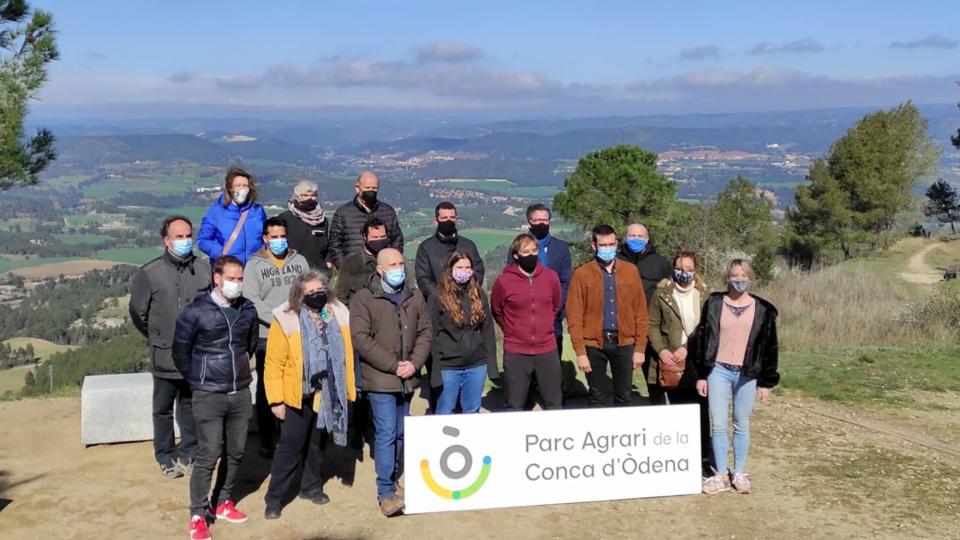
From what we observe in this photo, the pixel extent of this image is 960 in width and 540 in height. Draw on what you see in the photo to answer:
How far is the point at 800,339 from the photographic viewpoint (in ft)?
44.5

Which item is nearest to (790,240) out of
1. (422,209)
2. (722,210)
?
(722,210)

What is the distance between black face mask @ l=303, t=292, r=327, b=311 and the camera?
5.45 m

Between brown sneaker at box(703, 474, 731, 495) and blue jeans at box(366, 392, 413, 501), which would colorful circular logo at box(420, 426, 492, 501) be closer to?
blue jeans at box(366, 392, 413, 501)

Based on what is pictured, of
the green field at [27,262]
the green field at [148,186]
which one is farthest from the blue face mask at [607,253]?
the green field at [148,186]

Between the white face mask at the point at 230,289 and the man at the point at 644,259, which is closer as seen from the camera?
the white face mask at the point at 230,289

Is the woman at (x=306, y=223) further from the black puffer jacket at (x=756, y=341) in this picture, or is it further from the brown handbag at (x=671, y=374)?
the black puffer jacket at (x=756, y=341)

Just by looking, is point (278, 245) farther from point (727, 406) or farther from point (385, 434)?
point (727, 406)

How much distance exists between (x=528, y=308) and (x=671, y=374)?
1320mm

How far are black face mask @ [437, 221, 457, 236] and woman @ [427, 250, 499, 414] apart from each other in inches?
29.4

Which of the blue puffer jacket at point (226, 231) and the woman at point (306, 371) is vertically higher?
the blue puffer jacket at point (226, 231)

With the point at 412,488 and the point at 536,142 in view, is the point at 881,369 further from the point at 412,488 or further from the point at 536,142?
the point at 536,142

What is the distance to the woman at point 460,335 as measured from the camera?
5.96m

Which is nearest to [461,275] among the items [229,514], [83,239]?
[229,514]

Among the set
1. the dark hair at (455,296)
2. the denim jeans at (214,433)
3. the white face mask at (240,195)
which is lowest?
the denim jeans at (214,433)
